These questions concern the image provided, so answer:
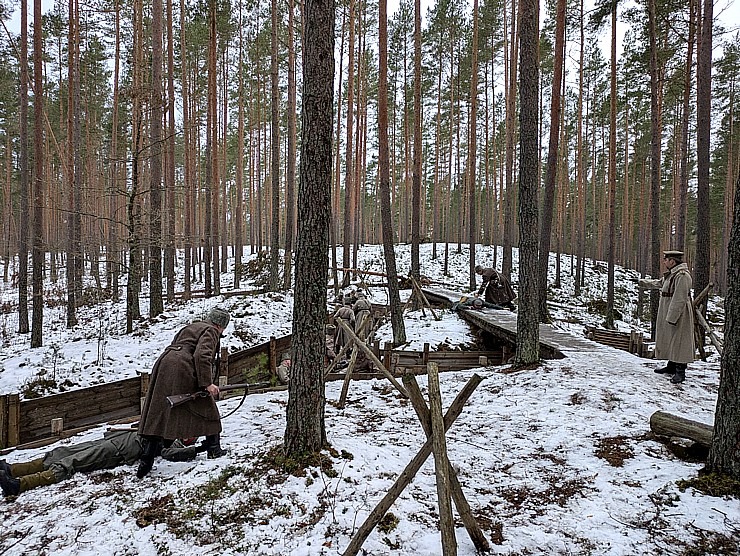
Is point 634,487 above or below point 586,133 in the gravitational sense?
below

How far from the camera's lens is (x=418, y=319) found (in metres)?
14.2

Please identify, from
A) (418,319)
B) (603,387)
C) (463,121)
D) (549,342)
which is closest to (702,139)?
(549,342)

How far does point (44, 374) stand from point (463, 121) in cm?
2838

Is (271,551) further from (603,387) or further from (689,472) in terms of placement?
(603,387)

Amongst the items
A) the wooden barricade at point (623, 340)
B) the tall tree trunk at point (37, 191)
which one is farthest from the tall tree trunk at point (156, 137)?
the wooden barricade at point (623, 340)

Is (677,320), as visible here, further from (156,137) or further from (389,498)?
(156,137)

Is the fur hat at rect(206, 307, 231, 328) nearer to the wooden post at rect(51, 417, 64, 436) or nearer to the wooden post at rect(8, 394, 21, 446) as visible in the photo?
the wooden post at rect(51, 417, 64, 436)

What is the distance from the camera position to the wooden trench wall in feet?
16.6

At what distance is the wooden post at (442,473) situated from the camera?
8.54 ft

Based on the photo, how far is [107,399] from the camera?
6.33m

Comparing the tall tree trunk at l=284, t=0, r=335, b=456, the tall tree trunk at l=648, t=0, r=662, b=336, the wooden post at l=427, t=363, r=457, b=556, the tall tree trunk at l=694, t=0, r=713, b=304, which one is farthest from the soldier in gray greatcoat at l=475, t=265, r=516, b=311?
the wooden post at l=427, t=363, r=457, b=556

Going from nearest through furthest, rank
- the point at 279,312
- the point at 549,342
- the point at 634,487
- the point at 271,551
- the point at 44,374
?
1. the point at 271,551
2. the point at 634,487
3. the point at 44,374
4. the point at 549,342
5. the point at 279,312

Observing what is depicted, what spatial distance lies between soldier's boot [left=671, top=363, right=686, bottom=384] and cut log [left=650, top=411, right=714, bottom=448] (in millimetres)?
2408

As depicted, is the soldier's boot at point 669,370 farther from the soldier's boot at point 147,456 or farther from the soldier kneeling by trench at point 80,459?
the soldier's boot at point 147,456
